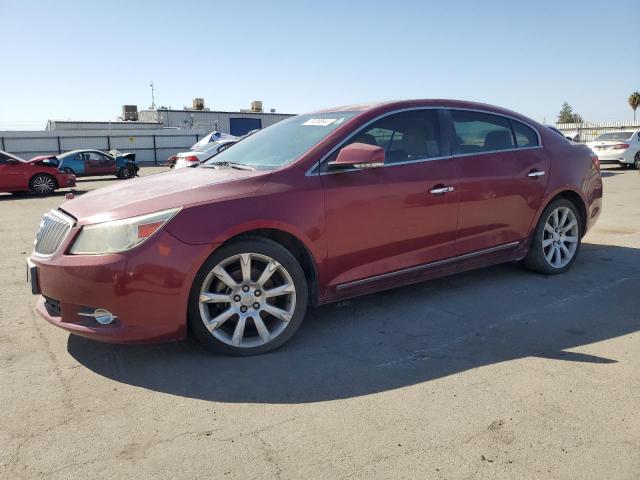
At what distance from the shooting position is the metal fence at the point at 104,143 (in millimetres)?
34000

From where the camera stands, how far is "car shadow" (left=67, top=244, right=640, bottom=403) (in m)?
3.10

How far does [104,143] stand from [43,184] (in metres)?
22.3

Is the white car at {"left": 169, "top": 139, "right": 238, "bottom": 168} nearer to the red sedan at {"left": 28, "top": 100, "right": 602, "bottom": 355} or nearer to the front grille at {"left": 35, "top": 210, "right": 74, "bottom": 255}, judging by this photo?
the red sedan at {"left": 28, "top": 100, "right": 602, "bottom": 355}

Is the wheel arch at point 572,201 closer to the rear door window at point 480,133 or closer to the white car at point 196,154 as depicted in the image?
the rear door window at point 480,133

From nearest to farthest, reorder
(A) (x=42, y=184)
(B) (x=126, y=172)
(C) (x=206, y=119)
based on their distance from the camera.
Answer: (A) (x=42, y=184)
(B) (x=126, y=172)
(C) (x=206, y=119)

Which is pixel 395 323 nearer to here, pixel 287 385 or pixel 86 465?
pixel 287 385

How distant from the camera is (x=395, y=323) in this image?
13.1 feet

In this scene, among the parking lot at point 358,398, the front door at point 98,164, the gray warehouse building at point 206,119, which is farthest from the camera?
the gray warehouse building at point 206,119

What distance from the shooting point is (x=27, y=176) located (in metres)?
15.5

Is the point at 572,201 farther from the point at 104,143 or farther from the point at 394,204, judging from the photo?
the point at 104,143

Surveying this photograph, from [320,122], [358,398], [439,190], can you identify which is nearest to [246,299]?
[358,398]

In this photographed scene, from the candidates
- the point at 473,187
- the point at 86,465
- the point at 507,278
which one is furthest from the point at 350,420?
the point at 507,278

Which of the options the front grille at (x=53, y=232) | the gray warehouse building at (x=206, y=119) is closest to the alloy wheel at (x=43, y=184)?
the front grille at (x=53, y=232)

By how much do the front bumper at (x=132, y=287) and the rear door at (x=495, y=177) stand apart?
2274 millimetres
